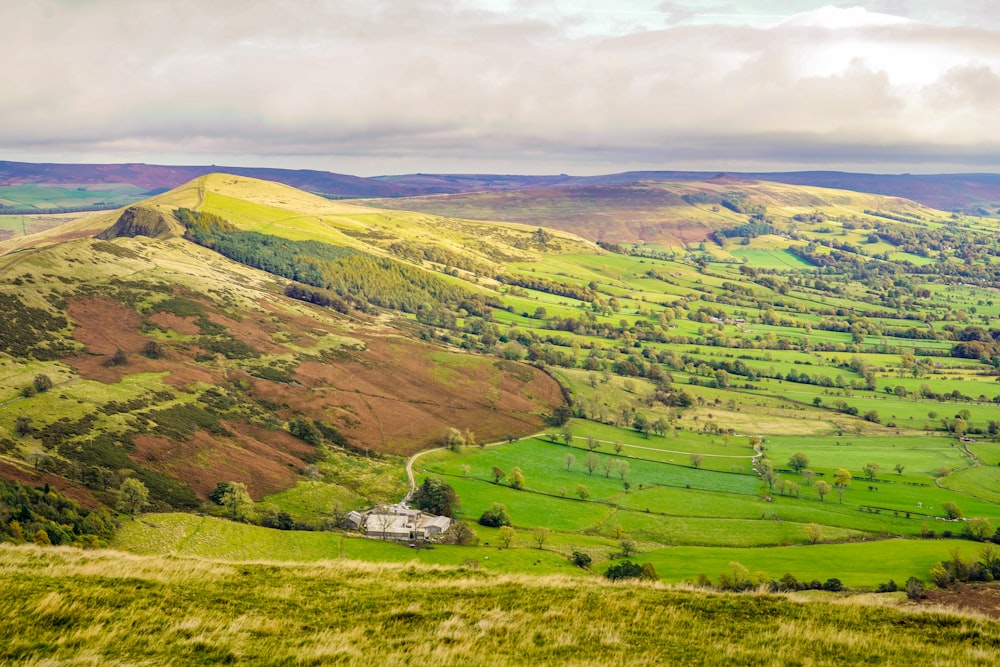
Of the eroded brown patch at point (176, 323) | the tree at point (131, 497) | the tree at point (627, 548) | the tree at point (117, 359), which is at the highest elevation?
the eroded brown patch at point (176, 323)

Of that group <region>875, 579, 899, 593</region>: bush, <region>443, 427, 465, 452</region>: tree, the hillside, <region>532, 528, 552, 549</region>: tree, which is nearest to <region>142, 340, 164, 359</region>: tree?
the hillside

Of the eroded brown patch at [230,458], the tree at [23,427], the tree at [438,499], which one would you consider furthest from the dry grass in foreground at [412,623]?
the tree at [23,427]

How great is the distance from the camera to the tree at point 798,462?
131 meters

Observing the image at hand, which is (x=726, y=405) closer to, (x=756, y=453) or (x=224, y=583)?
(x=756, y=453)

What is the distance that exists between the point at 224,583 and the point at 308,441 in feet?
326

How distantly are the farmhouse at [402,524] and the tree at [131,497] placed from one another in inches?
1120

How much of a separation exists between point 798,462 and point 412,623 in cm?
12587

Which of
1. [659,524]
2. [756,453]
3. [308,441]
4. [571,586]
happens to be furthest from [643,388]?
[571,586]

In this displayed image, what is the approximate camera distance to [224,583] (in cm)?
2794

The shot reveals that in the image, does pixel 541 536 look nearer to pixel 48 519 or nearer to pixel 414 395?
pixel 48 519

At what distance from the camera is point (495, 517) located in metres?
99.2

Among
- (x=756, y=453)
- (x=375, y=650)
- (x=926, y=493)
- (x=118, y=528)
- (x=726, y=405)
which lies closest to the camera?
(x=375, y=650)

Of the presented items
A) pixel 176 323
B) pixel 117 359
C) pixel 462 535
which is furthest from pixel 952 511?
pixel 176 323

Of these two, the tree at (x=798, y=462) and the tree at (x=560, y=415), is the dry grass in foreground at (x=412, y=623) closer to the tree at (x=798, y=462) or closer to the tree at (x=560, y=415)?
the tree at (x=798, y=462)
